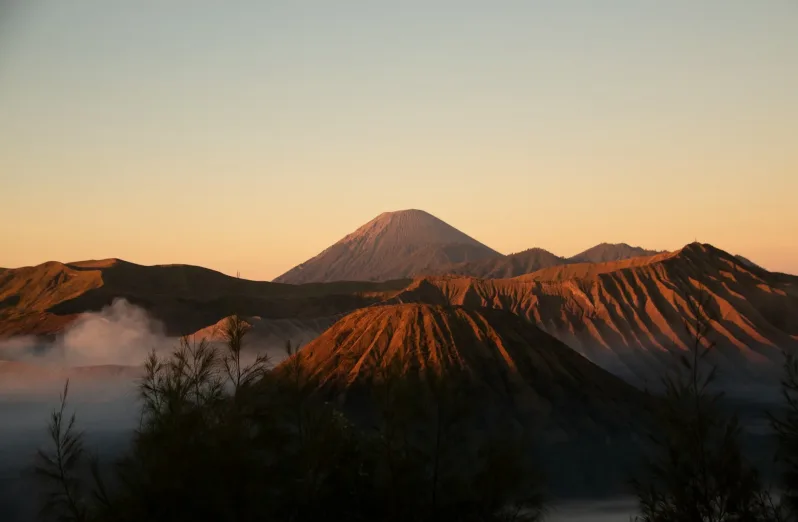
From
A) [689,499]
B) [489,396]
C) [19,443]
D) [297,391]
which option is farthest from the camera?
[19,443]

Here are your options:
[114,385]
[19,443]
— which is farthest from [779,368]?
[19,443]

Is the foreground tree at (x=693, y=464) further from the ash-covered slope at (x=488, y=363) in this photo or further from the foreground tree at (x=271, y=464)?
the ash-covered slope at (x=488, y=363)

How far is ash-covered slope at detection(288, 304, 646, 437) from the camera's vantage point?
409ft

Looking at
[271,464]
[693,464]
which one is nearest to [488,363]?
[271,464]

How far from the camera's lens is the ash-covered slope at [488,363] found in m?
125

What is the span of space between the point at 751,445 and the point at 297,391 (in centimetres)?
10779

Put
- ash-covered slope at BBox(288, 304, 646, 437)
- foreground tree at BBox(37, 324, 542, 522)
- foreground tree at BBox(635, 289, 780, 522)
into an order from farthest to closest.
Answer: ash-covered slope at BBox(288, 304, 646, 437)
foreground tree at BBox(37, 324, 542, 522)
foreground tree at BBox(635, 289, 780, 522)

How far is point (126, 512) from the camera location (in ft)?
116

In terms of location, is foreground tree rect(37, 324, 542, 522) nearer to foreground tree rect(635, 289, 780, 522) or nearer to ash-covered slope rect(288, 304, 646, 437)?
foreground tree rect(635, 289, 780, 522)

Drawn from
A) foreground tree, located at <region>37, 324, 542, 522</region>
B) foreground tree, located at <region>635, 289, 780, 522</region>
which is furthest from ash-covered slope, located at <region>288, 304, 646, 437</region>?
foreground tree, located at <region>635, 289, 780, 522</region>

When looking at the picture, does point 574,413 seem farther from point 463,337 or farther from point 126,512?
point 126,512

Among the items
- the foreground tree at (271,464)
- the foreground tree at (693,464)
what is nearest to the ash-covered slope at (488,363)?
the foreground tree at (271,464)

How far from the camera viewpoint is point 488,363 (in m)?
Result: 129

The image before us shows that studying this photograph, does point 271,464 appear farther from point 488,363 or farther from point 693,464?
point 488,363
